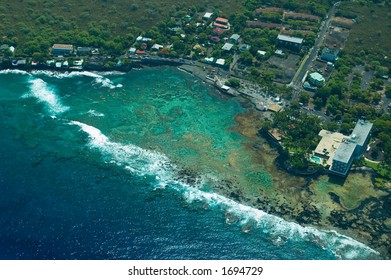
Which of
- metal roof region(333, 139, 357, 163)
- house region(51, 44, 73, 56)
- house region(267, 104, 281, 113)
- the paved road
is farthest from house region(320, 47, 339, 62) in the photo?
house region(51, 44, 73, 56)

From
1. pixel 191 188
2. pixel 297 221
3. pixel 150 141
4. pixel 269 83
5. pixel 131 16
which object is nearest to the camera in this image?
pixel 297 221

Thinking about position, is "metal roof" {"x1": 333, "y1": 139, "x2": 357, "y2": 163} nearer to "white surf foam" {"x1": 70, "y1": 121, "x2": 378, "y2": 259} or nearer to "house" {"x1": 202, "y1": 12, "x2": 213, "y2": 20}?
"white surf foam" {"x1": 70, "y1": 121, "x2": 378, "y2": 259}

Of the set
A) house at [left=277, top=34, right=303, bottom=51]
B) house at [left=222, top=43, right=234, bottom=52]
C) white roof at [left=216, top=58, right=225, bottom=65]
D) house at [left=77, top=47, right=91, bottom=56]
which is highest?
house at [left=277, top=34, right=303, bottom=51]

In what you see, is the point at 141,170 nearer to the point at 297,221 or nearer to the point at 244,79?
the point at 297,221

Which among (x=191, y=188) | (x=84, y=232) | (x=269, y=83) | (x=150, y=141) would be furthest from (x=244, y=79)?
(x=84, y=232)

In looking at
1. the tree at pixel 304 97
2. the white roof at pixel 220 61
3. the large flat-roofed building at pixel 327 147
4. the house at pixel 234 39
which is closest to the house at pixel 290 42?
the house at pixel 234 39

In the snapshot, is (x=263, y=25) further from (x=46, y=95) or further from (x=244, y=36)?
(x=46, y=95)
